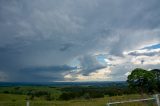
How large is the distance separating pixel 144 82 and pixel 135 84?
1.12m

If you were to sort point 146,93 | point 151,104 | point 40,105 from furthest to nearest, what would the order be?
point 40,105 < point 146,93 < point 151,104

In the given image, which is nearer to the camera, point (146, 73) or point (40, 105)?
point (146, 73)

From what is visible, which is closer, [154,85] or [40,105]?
[154,85]

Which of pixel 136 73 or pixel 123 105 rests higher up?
pixel 136 73

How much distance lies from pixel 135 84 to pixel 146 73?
1735 mm

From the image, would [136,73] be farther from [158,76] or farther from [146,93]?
[158,76]

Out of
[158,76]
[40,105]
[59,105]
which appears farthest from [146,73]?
[40,105]

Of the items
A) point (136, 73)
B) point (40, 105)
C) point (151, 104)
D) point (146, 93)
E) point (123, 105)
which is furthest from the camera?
point (40, 105)

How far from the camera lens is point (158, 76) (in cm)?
3819

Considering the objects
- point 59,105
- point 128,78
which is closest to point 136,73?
point 128,78

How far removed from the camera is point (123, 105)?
2697 cm

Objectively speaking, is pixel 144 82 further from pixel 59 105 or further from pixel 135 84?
pixel 59 105

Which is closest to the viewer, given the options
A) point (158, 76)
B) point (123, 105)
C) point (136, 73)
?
point (123, 105)

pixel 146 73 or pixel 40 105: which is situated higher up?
pixel 146 73
